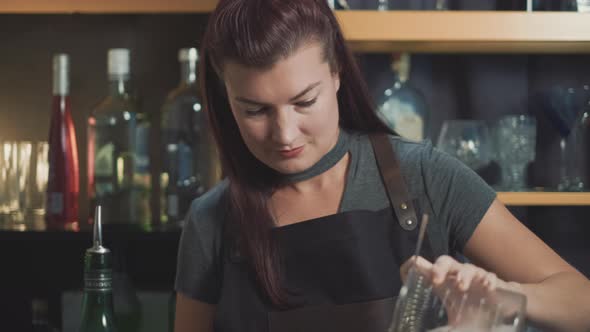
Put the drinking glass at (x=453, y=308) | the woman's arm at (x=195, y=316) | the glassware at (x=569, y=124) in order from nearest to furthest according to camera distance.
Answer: the drinking glass at (x=453, y=308)
the woman's arm at (x=195, y=316)
the glassware at (x=569, y=124)

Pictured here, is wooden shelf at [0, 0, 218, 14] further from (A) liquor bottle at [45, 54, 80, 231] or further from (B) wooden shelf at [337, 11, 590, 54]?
(B) wooden shelf at [337, 11, 590, 54]

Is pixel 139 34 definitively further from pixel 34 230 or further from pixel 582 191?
pixel 582 191

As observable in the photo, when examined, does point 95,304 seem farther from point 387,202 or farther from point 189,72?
point 189,72

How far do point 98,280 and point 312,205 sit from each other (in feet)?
1.27

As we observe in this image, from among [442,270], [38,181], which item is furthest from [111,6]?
[442,270]

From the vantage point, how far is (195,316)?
5.36 ft

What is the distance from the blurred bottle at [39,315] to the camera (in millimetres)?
2305

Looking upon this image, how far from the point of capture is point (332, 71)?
4.80 ft

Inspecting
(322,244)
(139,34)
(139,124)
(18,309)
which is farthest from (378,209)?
(18,309)

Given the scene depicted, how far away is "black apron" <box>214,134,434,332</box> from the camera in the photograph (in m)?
1.51

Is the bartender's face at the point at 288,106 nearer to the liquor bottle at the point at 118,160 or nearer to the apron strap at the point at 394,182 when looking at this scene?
the apron strap at the point at 394,182

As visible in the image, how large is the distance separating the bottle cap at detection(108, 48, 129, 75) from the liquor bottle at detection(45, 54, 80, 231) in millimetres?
101

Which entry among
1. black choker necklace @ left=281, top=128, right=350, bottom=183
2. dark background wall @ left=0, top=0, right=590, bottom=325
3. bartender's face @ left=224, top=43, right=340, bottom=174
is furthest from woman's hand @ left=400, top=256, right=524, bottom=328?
dark background wall @ left=0, top=0, right=590, bottom=325

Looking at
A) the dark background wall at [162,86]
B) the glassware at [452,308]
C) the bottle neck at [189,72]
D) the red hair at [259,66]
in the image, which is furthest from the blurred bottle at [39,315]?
the glassware at [452,308]
